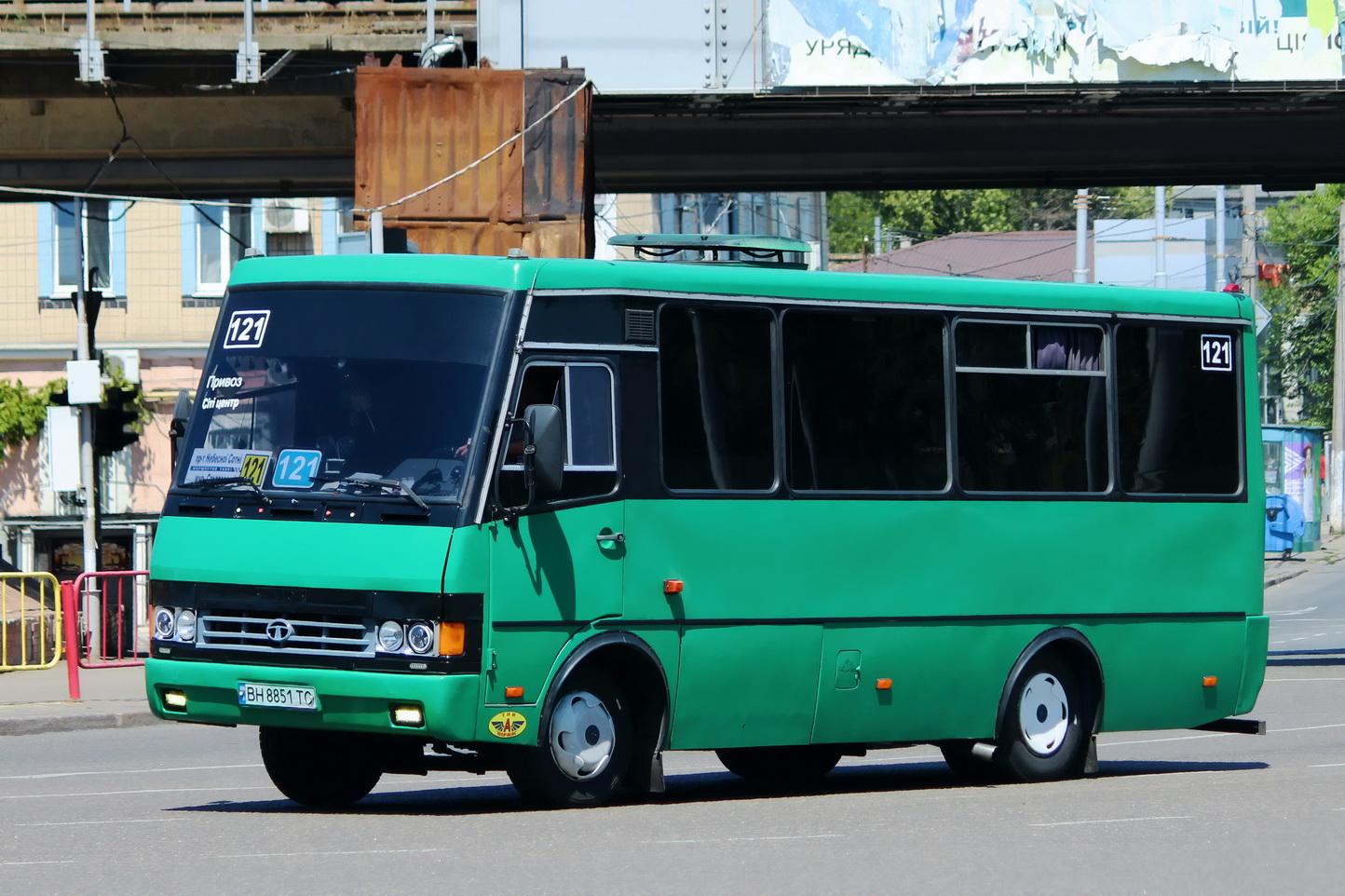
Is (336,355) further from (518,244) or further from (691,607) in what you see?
(518,244)

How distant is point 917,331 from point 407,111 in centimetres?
1131

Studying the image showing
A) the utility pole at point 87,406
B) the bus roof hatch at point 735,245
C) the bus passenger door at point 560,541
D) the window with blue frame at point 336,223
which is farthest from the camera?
the window with blue frame at point 336,223

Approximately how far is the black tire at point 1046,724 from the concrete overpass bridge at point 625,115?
35.8 ft

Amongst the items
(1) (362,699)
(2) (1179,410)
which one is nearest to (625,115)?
(2) (1179,410)

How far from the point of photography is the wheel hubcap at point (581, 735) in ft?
34.5

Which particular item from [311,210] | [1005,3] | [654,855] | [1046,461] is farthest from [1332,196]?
[654,855]

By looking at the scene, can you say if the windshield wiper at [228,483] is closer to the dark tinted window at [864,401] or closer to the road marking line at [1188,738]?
the dark tinted window at [864,401]

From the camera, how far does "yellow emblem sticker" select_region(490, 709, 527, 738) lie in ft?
33.3

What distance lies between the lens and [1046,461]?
12914mm

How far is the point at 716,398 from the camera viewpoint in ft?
37.2

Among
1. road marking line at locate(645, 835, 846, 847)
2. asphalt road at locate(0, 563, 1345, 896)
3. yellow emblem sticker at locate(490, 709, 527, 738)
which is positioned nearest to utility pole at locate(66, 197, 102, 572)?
asphalt road at locate(0, 563, 1345, 896)

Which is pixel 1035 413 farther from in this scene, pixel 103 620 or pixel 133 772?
pixel 103 620

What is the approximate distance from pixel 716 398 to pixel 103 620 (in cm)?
1089

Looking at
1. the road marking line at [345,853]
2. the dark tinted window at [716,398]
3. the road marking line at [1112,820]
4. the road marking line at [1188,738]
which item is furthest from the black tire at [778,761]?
the road marking line at [1188,738]
